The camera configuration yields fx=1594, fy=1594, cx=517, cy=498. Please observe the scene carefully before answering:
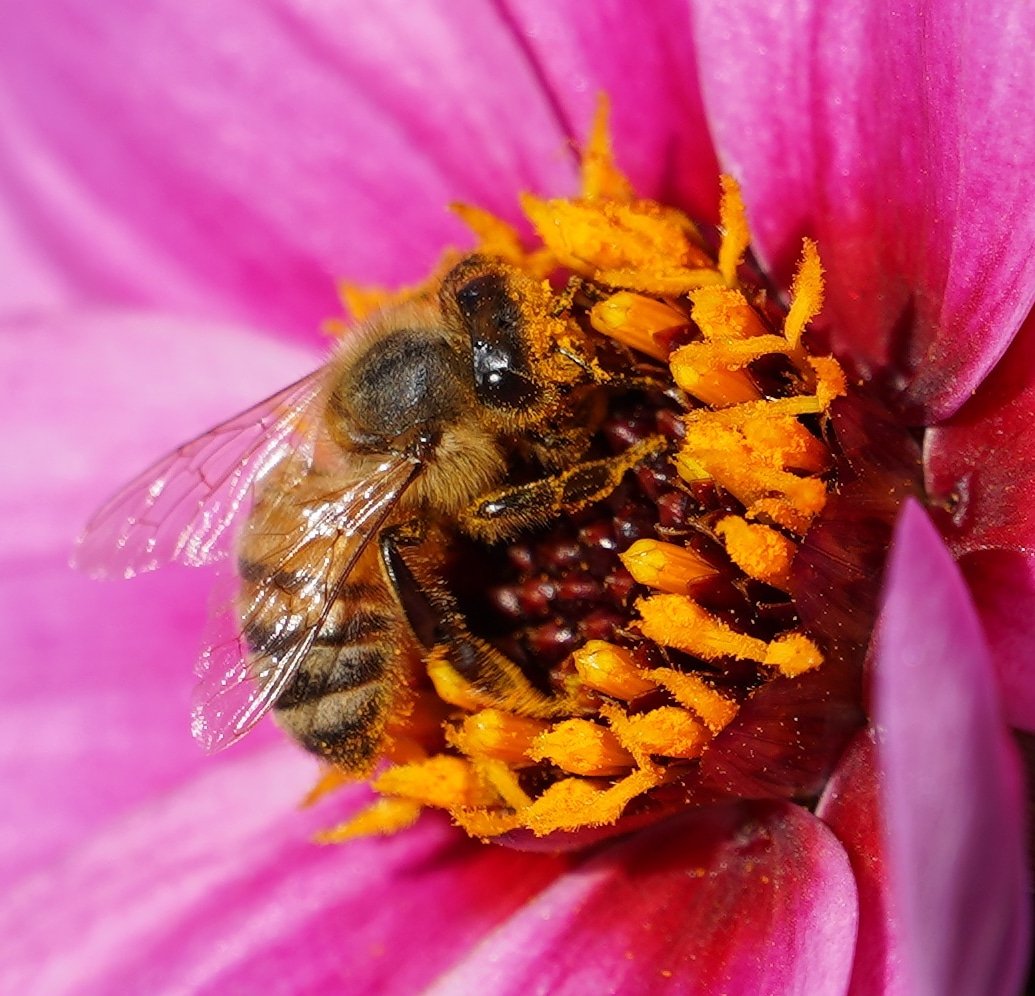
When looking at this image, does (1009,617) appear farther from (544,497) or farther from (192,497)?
(192,497)

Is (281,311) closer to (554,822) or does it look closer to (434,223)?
(434,223)

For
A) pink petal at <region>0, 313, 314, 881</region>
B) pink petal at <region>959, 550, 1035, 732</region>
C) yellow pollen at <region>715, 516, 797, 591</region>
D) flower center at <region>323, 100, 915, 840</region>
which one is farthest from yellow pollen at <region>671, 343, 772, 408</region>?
pink petal at <region>0, 313, 314, 881</region>

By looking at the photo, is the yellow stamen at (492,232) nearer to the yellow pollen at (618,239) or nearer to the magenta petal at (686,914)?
the yellow pollen at (618,239)

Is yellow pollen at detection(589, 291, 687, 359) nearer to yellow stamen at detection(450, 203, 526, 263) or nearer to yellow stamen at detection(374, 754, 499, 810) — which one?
yellow stamen at detection(450, 203, 526, 263)

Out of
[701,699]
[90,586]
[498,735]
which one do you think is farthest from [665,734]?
[90,586]

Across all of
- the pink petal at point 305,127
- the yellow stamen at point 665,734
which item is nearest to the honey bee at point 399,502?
the yellow stamen at point 665,734

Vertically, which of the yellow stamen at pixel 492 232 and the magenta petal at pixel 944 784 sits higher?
the yellow stamen at pixel 492 232

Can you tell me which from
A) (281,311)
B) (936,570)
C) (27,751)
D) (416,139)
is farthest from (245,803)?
(936,570)
